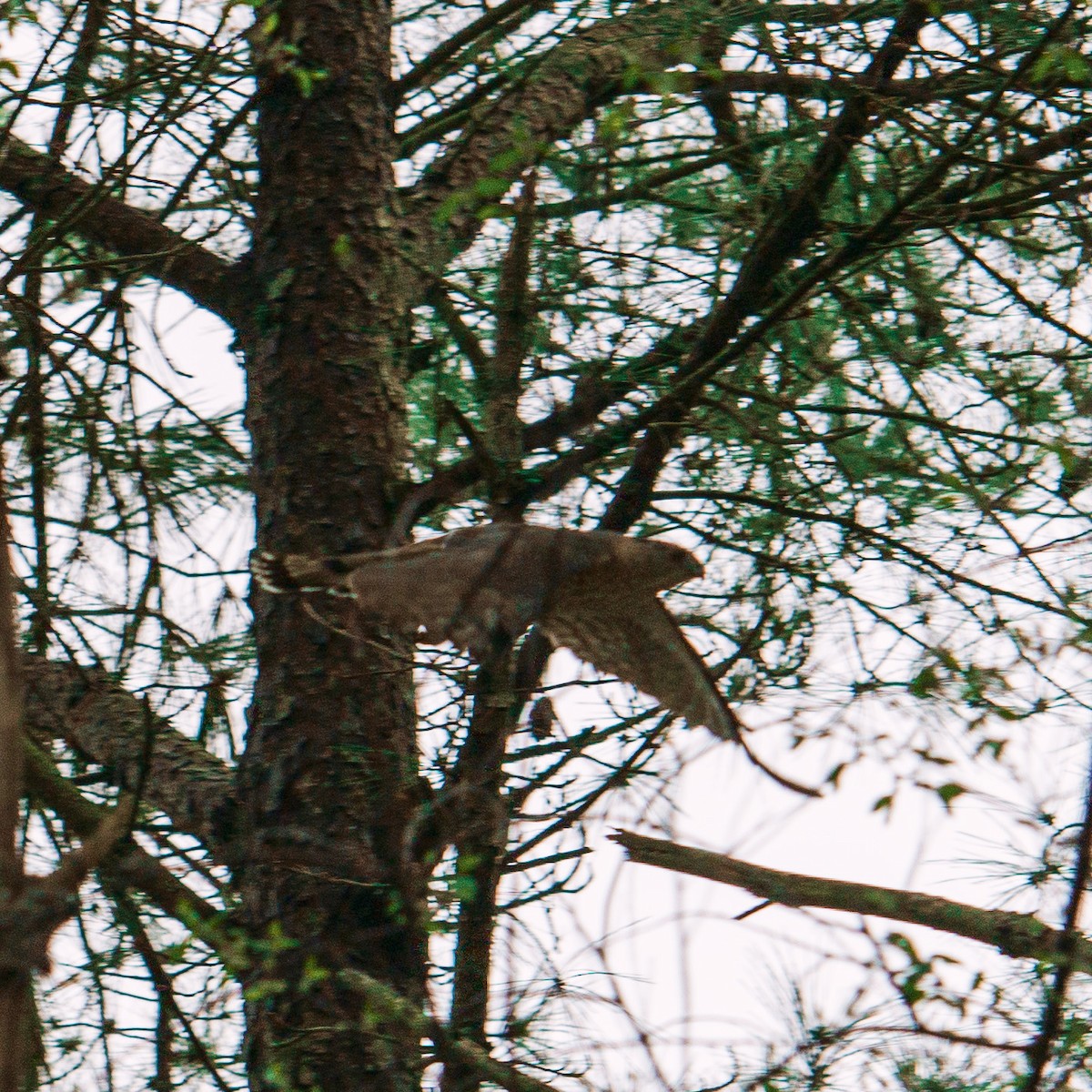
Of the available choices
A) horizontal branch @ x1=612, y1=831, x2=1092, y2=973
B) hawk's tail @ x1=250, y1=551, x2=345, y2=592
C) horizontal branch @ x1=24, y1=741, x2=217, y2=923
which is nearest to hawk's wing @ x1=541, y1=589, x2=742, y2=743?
horizontal branch @ x1=612, y1=831, x2=1092, y2=973

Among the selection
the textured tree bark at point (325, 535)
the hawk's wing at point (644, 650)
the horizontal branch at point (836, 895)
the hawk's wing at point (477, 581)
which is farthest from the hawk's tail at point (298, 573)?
the horizontal branch at point (836, 895)

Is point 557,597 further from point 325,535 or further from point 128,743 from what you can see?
point 128,743

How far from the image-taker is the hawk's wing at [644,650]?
5.35 feet

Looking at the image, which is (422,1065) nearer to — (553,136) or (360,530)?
(360,530)

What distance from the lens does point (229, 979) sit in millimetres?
1826

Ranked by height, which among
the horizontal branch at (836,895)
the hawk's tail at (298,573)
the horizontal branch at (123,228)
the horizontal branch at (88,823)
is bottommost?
the horizontal branch at (836,895)

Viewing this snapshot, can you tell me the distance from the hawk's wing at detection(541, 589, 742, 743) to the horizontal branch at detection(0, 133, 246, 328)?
1131 millimetres

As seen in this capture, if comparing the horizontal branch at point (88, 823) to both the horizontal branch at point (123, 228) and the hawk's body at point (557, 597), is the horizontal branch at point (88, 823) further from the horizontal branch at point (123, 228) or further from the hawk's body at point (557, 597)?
the horizontal branch at point (123, 228)

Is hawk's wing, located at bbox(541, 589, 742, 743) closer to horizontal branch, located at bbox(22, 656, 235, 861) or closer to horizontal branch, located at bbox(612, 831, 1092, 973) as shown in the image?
horizontal branch, located at bbox(612, 831, 1092, 973)

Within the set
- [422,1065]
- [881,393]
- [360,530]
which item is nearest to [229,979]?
[422,1065]

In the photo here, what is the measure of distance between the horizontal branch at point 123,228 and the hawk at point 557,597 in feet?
3.24

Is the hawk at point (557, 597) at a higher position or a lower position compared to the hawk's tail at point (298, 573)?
lower

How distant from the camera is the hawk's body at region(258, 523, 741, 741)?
1.50 metres

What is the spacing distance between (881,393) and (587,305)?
Answer: 79cm
